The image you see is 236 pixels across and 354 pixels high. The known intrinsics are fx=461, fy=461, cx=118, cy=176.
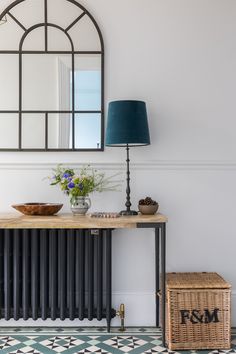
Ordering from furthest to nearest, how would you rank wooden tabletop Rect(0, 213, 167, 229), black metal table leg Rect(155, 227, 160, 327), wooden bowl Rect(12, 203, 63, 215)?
black metal table leg Rect(155, 227, 160, 327) → wooden bowl Rect(12, 203, 63, 215) → wooden tabletop Rect(0, 213, 167, 229)

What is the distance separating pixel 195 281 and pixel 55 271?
2.93 feet

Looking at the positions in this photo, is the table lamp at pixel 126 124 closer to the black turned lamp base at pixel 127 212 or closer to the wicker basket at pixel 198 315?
the black turned lamp base at pixel 127 212

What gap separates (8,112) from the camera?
10.4 ft

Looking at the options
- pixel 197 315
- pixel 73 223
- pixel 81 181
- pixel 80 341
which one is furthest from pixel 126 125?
pixel 80 341

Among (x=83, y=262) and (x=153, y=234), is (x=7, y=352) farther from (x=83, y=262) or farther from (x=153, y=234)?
(x=153, y=234)

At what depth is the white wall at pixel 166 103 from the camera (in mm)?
3199

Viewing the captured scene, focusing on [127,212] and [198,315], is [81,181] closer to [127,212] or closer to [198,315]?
[127,212]

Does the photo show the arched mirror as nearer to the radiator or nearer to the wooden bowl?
the wooden bowl

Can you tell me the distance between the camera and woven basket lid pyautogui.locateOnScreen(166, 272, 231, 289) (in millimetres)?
2770

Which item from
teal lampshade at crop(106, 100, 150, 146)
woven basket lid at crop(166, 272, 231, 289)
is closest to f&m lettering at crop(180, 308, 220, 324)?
woven basket lid at crop(166, 272, 231, 289)

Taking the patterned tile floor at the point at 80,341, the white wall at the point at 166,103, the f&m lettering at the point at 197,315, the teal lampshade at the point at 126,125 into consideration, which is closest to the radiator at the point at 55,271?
the patterned tile floor at the point at 80,341

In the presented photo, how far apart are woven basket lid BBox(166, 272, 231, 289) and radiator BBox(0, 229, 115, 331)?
A: 1.40ft

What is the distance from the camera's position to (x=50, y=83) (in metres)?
3.19

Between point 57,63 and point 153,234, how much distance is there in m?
1.36
